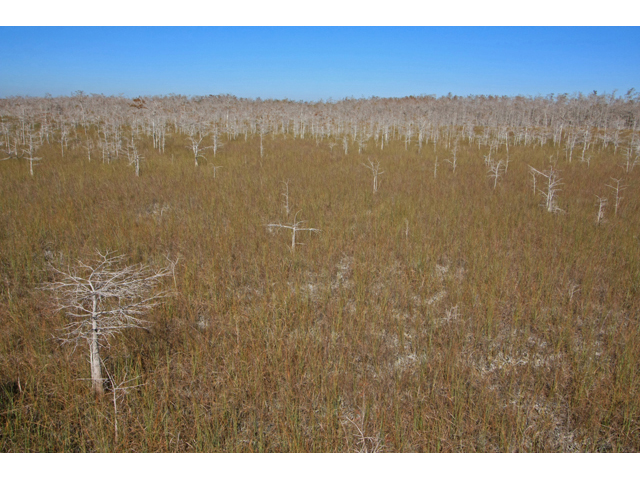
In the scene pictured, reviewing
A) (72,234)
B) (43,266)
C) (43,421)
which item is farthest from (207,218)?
(43,421)

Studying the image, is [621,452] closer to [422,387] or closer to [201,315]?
[422,387]

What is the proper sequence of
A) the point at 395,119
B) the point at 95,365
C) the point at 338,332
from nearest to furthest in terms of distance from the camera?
the point at 95,365 → the point at 338,332 → the point at 395,119

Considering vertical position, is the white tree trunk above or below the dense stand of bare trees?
below

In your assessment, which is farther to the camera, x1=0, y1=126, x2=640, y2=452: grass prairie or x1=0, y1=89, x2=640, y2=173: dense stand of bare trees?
x1=0, y1=89, x2=640, y2=173: dense stand of bare trees

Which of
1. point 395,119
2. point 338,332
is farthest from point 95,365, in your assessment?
point 395,119

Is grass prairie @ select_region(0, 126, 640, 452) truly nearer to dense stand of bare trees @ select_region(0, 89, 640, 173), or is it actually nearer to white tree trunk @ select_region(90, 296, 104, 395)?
white tree trunk @ select_region(90, 296, 104, 395)

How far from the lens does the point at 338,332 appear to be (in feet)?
12.3

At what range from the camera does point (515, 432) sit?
2.51 metres

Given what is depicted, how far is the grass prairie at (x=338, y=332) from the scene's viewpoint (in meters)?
2.53

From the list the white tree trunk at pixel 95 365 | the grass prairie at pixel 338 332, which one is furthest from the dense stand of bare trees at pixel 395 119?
the white tree trunk at pixel 95 365

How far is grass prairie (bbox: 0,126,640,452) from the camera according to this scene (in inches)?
99.5

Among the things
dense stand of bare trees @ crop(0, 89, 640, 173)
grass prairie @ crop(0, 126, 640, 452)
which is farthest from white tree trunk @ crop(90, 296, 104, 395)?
dense stand of bare trees @ crop(0, 89, 640, 173)

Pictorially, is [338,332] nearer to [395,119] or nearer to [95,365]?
[95,365]

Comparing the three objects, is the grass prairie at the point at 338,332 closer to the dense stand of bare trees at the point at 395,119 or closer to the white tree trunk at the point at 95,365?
the white tree trunk at the point at 95,365
